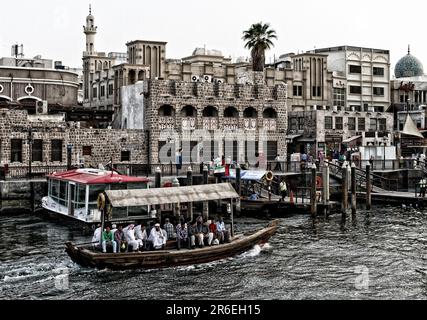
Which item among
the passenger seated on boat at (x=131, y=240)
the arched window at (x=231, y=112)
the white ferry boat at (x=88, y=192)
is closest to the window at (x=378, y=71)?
the arched window at (x=231, y=112)

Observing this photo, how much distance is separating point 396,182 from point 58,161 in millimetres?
28915

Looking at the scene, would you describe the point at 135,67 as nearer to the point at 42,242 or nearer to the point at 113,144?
the point at 113,144

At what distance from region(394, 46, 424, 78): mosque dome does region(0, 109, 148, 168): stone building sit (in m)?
55.2

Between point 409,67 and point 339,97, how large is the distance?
23.2 metres

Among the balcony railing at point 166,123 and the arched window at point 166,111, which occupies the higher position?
the arched window at point 166,111

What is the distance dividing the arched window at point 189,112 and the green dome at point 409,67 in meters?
49.2

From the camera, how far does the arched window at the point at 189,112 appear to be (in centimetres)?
5938

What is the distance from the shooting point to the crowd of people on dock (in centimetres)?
2798

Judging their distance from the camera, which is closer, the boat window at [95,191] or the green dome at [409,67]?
the boat window at [95,191]

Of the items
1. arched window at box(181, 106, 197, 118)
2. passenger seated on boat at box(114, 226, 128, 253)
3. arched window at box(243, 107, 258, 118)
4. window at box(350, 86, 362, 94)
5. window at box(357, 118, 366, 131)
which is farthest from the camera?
window at box(350, 86, 362, 94)

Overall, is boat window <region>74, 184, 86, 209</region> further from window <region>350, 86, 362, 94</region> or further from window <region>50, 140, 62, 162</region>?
window <region>350, 86, 362, 94</region>

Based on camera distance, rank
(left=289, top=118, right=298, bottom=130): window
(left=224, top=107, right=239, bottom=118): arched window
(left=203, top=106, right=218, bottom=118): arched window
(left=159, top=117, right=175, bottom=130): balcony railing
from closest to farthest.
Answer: (left=159, top=117, right=175, bottom=130): balcony railing, (left=203, top=106, right=218, bottom=118): arched window, (left=224, top=107, right=239, bottom=118): arched window, (left=289, top=118, right=298, bottom=130): window

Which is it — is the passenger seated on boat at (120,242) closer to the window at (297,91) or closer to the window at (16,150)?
the window at (16,150)

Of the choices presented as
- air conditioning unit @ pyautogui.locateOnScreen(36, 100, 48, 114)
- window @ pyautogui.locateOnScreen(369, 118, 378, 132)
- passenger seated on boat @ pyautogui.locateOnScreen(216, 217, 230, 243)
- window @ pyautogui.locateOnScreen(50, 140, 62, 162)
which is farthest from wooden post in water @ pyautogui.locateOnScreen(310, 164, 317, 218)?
window @ pyautogui.locateOnScreen(369, 118, 378, 132)
